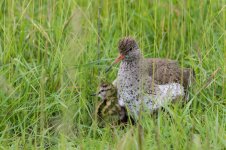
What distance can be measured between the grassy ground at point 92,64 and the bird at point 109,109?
0.30 ft

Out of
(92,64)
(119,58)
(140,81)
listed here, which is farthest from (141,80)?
(92,64)

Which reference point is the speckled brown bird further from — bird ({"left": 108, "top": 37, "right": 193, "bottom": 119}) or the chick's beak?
the chick's beak

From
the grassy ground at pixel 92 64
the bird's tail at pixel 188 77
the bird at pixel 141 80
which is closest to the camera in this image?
the grassy ground at pixel 92 64

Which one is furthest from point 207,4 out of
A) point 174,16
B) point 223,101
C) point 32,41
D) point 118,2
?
point 32,41

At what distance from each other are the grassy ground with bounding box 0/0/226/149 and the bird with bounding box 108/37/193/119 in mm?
166

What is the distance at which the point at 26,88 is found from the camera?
5707mm

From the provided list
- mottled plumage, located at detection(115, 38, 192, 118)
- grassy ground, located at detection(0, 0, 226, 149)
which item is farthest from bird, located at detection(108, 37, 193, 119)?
grassy ground, located at detection(0, 0, 226, 149)

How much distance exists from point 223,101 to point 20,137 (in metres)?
1.81

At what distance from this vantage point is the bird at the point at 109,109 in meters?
5.77

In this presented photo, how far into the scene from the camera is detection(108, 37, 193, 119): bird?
568 centimetres

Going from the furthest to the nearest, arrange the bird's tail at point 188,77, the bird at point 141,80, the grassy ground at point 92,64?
the bird's tail at point 188,77 < the bird at point 141,80 < the grassy ground at point 92,64

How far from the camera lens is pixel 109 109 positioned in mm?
5812

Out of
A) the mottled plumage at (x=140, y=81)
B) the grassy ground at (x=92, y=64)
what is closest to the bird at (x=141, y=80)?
the mottled plumage at (x=140, y=81)

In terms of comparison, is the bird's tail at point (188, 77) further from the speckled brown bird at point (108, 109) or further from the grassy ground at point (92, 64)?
the speckled brown bird at point (108, 109)
